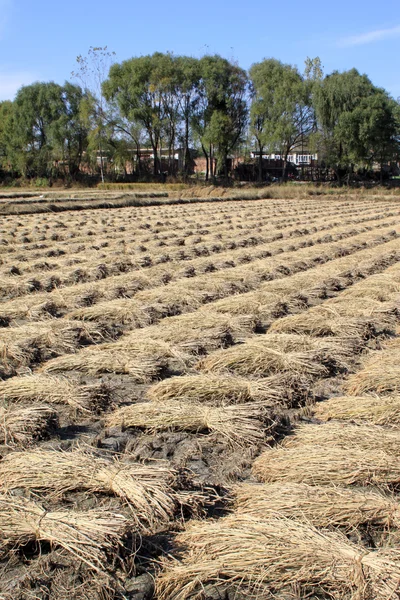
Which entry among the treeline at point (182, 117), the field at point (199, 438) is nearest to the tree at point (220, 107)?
the treeline at point (182, 117)

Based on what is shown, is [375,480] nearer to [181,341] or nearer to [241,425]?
[241,425]

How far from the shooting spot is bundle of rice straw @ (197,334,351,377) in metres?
5.44

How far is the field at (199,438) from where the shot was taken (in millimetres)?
2738

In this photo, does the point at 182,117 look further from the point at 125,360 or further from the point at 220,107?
the point at 125,360

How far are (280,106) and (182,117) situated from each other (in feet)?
30.7

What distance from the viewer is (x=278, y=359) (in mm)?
5539

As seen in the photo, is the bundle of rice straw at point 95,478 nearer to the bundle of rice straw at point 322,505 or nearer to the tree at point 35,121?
the bundle of rice straw at point 322,505

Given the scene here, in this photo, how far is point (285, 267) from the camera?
10992mm

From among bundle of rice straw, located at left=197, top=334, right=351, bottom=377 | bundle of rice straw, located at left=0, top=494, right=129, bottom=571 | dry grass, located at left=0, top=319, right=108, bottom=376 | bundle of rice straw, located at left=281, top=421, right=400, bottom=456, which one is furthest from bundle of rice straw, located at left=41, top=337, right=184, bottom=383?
bundle of rice straw, located at left=0, top=494, right=129, bottom=571

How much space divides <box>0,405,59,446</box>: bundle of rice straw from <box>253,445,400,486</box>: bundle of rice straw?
1.53 m

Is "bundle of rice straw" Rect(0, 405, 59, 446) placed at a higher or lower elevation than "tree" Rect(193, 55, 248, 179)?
lower

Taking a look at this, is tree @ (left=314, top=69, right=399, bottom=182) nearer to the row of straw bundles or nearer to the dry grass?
the dry grass

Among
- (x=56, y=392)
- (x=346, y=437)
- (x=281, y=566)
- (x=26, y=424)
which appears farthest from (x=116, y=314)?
(x=281, y=566)

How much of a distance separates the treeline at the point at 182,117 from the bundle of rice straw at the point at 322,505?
49.3 m
